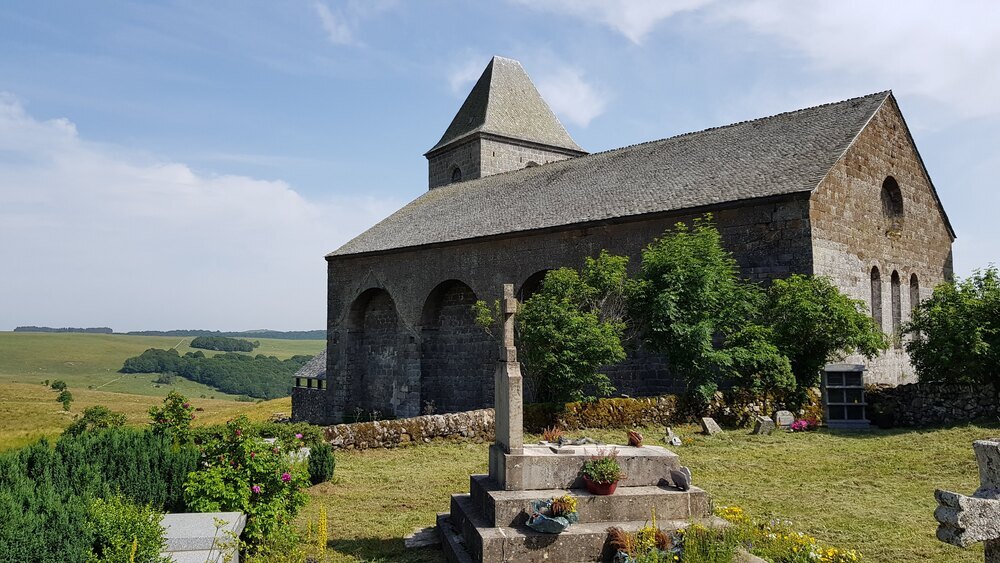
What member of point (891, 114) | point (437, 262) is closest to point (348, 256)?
point (437, 262)

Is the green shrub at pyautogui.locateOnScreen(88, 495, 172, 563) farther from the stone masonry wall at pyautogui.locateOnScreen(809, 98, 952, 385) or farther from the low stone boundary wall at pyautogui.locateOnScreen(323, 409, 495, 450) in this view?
the stone masonry wall at pyautogui.locateOnScreen(809, 98, 952, 385)

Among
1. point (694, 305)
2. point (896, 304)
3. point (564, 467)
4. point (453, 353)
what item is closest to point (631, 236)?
point (694, 305)

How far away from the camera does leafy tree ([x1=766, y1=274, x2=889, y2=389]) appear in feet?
52.0

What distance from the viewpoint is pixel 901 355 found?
1969cm

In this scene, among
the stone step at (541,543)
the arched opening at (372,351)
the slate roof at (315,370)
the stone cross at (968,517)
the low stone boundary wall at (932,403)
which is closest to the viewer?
the stone cross at (968,517)

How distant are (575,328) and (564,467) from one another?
9.11m

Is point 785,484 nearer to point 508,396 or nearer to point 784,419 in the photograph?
point 508,396

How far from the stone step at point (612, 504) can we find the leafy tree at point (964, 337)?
1019cm

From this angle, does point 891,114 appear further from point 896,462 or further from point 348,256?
point 348,256

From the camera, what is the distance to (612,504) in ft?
23.2

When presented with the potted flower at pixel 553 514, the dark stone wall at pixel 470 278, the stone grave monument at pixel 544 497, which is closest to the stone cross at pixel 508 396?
the stone grave monument at pixel 544 497

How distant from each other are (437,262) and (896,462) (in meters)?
15.6

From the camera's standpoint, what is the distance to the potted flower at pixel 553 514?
6648mm

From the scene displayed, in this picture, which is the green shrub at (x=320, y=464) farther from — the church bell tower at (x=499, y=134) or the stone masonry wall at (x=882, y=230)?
the church bell tower at (x=499, y=134)
